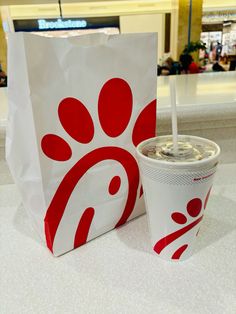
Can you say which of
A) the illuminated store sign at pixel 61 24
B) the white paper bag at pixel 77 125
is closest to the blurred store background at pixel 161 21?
the illuminated store sign at pixel 61 24

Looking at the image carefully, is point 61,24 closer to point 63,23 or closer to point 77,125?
point 63,23

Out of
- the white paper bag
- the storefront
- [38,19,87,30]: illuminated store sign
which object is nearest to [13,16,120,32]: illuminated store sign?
[38,19,87,30]: illuminated store sign

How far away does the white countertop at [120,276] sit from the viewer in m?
0.37

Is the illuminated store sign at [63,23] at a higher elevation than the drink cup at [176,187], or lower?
higher

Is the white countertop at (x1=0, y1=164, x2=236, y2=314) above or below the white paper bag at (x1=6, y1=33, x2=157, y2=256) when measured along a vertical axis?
below

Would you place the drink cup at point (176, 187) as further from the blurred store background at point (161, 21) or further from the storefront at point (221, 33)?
the storefront at point (221, 33)

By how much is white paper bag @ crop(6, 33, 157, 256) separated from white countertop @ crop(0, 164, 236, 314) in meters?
0.04

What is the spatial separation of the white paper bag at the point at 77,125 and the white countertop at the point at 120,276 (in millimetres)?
42

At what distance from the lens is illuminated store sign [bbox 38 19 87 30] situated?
242 inches

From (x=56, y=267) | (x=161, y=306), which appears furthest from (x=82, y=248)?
(x=161, y=306)

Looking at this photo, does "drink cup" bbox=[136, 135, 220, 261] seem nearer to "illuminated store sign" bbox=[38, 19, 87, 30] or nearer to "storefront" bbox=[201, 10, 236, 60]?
"storefront" bbox=[201, 10, 236, 60]

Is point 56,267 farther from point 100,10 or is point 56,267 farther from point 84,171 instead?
point 100,10

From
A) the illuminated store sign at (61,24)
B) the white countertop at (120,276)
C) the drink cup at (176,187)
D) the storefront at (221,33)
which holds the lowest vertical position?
the white countertop at (120,276)

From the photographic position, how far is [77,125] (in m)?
0.40
